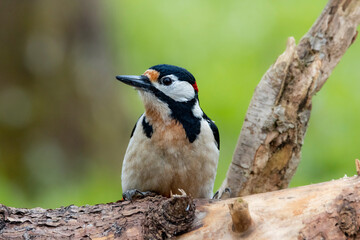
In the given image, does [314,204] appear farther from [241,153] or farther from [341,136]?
[341,136]

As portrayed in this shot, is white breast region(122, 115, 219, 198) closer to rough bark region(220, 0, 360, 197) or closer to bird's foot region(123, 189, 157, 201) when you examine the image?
bird's foot region(123, 189, 157, 201)

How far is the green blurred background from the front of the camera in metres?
7.30

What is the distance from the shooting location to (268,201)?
11.4 feet

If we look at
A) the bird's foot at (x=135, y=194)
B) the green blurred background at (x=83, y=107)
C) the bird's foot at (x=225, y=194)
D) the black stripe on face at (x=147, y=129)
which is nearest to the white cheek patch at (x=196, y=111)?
the black stripe on face at (x=147, y=129)

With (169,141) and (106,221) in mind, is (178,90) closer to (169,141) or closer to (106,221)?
(169,141)

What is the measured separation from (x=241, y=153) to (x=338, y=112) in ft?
12.2

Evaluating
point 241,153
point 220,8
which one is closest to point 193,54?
point 220,8

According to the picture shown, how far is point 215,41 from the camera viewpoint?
30.9ft

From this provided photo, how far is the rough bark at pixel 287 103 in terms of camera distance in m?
4.66

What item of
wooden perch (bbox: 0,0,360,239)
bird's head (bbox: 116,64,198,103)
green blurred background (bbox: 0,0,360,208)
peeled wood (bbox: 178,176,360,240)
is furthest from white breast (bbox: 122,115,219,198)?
green blurred background (bbox: 0,0,360,208)

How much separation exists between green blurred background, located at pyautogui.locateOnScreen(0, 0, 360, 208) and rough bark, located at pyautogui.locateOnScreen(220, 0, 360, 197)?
2500 millimetres

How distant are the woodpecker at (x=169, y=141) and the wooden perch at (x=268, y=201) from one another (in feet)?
1.36

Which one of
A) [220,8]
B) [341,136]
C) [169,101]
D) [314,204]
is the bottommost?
[314,204]

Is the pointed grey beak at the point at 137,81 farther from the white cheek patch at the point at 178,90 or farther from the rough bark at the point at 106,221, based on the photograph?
the rough bark at the point at 106,221
